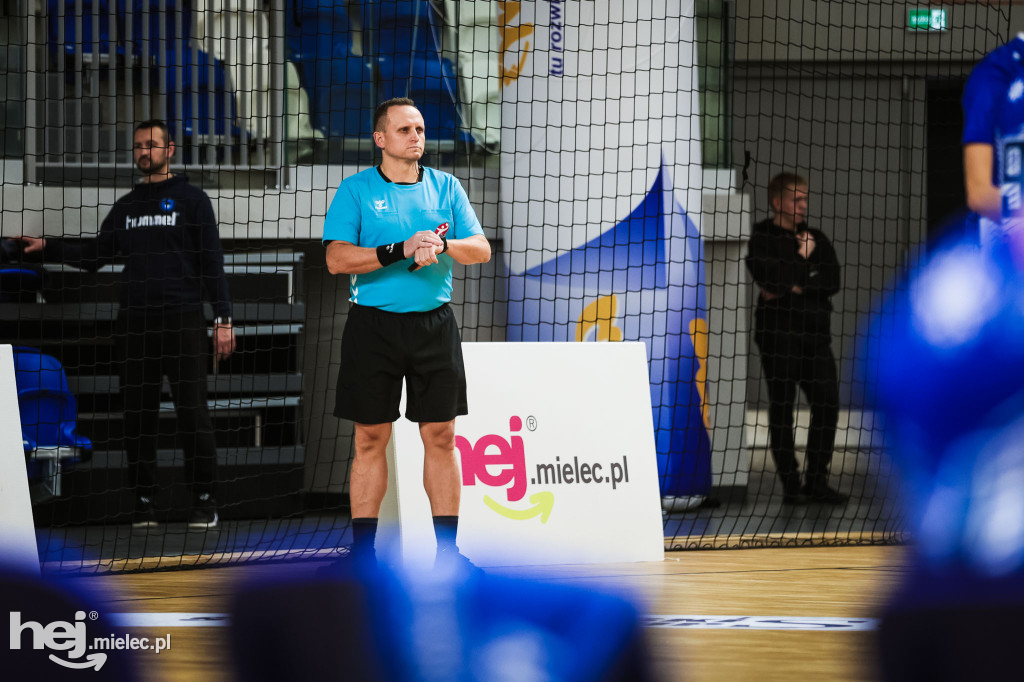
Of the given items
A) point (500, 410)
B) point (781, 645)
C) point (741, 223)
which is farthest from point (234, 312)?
point (781, 645)

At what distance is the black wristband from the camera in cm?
319

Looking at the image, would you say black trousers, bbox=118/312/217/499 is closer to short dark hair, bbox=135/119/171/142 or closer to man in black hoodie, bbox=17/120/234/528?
man in black hoodie, bbox=17/120/234/528

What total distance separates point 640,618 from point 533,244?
474 cm

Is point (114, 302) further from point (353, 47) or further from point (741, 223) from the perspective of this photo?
point (741, 223)

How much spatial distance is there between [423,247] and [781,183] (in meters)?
2.79

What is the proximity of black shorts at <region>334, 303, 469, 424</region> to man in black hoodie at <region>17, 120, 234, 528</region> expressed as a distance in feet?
4.73

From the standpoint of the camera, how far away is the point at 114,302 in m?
5.12

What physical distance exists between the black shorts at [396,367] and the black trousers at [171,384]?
148 cm

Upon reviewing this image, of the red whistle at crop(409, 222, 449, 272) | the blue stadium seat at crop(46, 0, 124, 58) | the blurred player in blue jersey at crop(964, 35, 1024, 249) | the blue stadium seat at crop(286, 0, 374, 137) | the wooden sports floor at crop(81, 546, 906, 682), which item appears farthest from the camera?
the blue stadium seat at crop(286, 0, 374, 137)

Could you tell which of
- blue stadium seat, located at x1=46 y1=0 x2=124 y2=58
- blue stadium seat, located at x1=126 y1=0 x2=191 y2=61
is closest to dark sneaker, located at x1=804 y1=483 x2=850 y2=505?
blue stadium seat, located at x1=126 y1=0 x2=191 y2=61

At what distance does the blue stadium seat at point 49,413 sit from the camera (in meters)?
4.62

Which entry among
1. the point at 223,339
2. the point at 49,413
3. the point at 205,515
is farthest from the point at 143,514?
the point at 223,339

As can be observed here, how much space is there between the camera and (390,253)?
3197mm

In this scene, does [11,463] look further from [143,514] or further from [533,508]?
[533,508]
